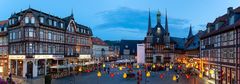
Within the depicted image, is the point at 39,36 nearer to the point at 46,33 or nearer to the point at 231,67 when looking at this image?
the point at 46,33

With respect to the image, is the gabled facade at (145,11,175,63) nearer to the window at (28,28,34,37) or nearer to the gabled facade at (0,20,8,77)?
the gabled facade at (0,20,8,77)

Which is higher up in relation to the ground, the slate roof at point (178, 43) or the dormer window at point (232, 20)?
the dormer window at point (232, 20)

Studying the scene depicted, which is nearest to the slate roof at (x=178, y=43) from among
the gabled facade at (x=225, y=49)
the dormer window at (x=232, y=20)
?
the gabled facade at (x=225, y=49)

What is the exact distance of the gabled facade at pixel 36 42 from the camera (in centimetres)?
5459

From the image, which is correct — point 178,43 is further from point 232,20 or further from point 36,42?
point 232,20

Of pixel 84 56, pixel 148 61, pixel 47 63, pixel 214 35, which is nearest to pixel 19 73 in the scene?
pixel 47 63

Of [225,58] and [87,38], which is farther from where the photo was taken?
[87,38]

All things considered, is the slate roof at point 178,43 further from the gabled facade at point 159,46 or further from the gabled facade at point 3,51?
the gabled facade at point 3,51

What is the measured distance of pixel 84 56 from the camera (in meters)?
79.4

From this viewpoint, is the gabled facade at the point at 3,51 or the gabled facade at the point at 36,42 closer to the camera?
the gabled facade at the point at 36,42

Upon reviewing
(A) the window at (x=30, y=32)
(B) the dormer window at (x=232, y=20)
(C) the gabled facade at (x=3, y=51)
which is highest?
(B) the dormer window at (x=232, y=20)

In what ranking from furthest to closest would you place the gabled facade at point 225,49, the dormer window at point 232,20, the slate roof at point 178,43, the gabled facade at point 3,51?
the slate roof at point 178,43, the gabled facade at point 3,51, the dormer window at point 232,20, the gabled facade at point 225,49

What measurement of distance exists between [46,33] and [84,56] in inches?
873

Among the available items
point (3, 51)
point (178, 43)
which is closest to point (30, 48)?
point (3, 51)
